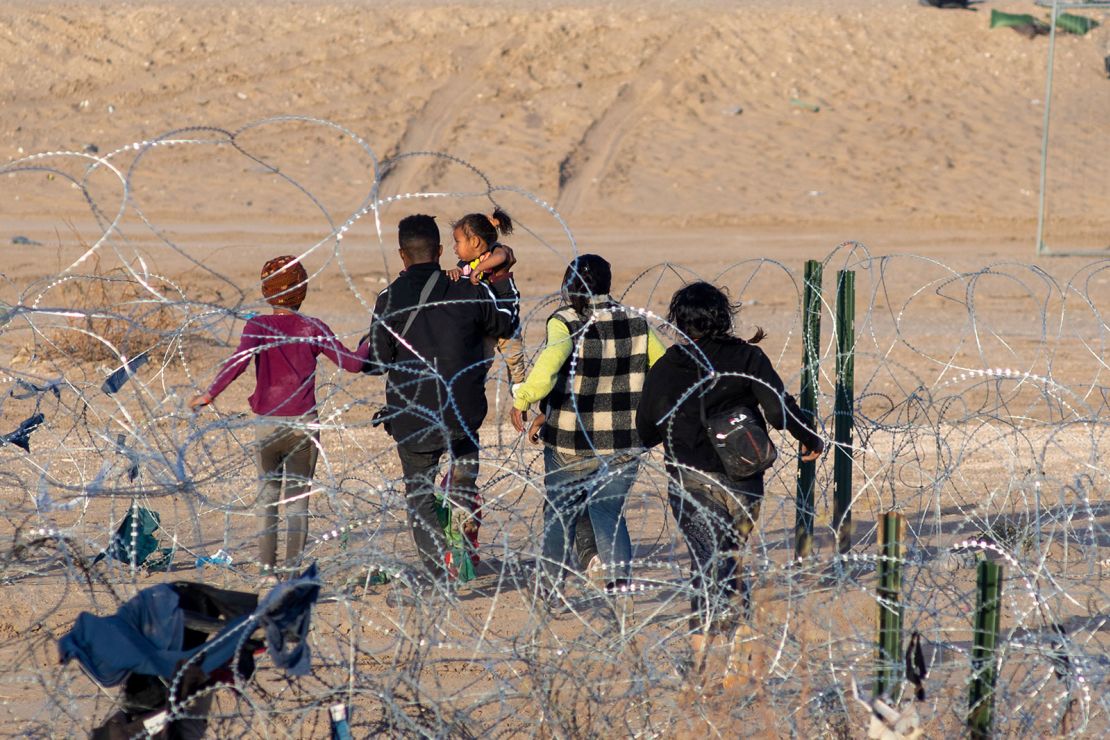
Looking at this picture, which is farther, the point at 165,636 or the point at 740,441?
the point at 740,441

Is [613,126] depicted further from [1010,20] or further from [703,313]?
[703,313]

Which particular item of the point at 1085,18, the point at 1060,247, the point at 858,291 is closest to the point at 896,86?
the point at 1085,18

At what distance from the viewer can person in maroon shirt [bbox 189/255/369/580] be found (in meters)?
5.43

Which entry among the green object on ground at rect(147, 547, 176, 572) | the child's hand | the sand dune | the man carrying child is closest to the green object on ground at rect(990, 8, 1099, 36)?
the sand dune

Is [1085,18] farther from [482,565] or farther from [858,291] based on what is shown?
[482,565]

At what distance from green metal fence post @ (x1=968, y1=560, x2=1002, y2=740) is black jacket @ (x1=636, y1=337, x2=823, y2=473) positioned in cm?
124

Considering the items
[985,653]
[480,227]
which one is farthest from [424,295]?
[985,653]

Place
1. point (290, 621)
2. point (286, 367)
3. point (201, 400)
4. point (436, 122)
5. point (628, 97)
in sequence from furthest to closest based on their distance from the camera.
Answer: point (628, 97)
point (436, 122)
point (286, 367)
point (201, 400)
point (290, 621)

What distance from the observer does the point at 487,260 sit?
19.5 feet

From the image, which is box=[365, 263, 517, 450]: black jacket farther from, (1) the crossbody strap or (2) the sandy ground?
(2) the sandy ground

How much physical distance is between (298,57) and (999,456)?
18635 mm

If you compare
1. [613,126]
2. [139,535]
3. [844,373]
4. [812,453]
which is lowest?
[139,535]

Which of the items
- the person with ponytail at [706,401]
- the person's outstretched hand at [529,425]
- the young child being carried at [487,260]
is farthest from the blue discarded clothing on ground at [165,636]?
the young child being carried at [487,260]

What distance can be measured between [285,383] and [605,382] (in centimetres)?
129
